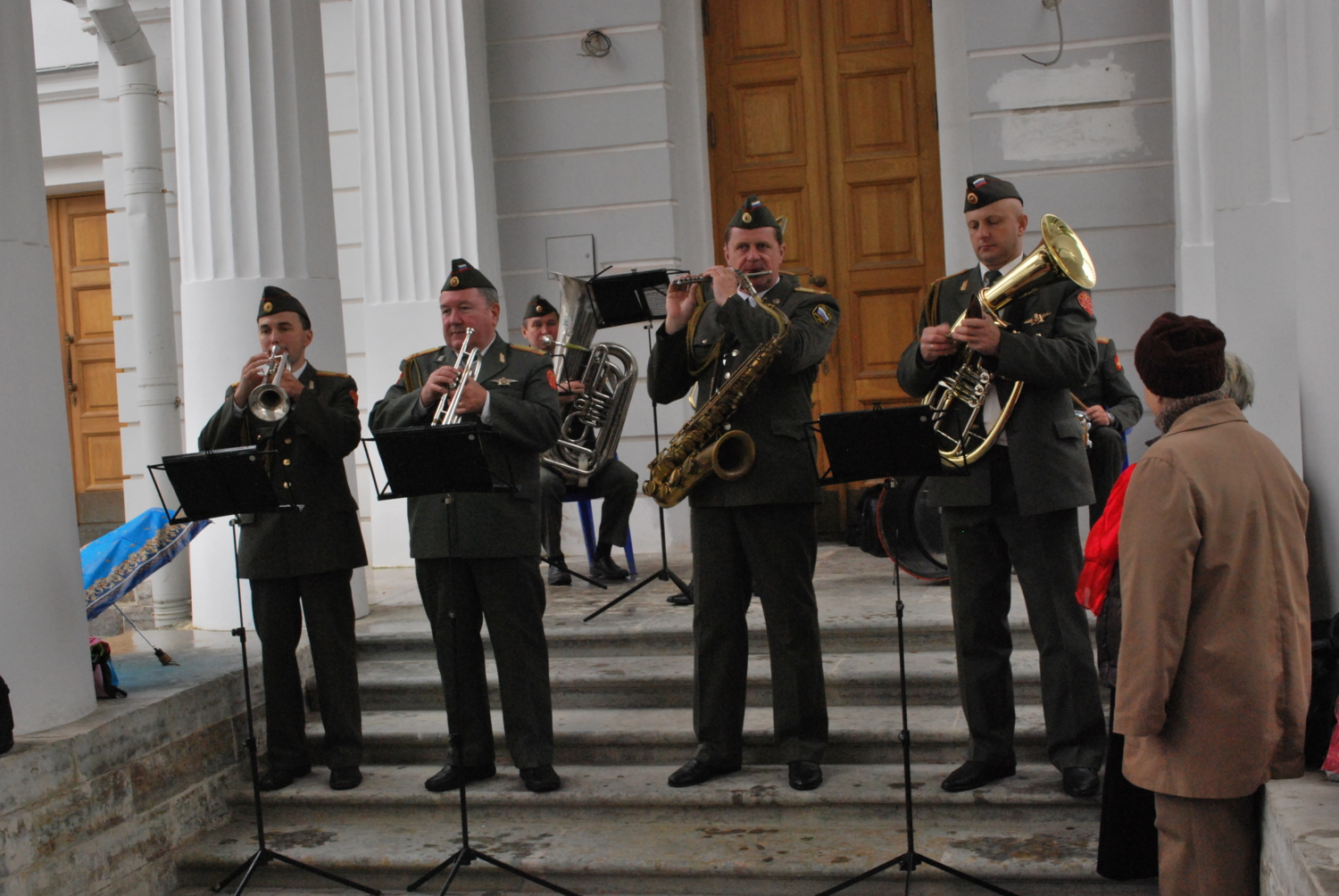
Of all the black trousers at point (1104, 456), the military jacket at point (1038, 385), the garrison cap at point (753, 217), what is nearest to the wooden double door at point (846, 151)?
the black trousers at point (1104, 456)

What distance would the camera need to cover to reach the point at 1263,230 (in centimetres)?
488

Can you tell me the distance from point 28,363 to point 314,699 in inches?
79.1

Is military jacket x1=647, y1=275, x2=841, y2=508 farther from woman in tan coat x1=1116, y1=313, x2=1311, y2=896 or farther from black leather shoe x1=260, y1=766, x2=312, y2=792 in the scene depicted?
black leather shoe x1=260, y1=766, x2=312, y2=792

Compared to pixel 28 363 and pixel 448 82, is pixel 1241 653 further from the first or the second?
pixel 448 82

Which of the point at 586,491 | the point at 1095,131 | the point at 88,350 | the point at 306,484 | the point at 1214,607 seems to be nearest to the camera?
the point at 1214,607

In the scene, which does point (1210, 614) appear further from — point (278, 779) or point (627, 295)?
point (278, 779)

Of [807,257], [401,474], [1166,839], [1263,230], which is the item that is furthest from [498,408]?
[807,257]

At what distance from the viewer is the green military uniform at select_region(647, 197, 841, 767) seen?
4.50 metres

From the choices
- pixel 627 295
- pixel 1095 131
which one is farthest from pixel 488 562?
pixel 1095 131

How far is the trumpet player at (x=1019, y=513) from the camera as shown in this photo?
413 cm

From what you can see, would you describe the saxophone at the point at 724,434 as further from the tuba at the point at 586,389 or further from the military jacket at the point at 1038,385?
the tuba at the point at 586,389

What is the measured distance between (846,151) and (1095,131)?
159 cm

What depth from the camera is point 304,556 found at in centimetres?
486

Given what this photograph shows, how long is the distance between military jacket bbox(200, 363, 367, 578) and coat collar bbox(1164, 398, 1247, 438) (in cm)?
299
